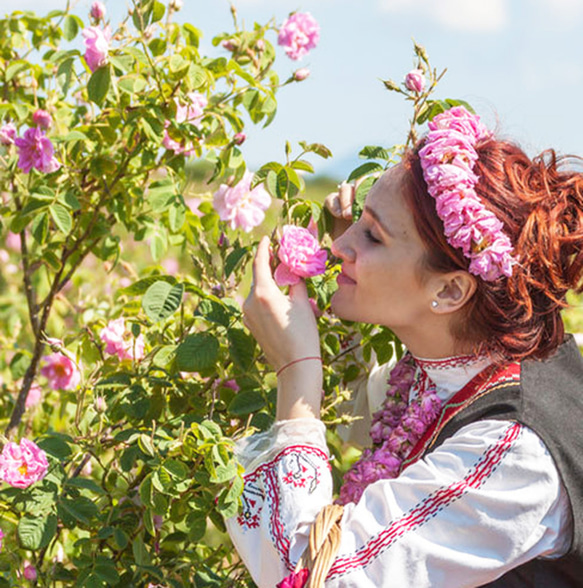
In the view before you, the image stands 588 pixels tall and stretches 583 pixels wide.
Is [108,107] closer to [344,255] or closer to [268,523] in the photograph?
[344,255]

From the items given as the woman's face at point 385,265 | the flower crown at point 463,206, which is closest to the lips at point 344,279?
the woman's face at point 385,265

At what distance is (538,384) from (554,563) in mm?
280

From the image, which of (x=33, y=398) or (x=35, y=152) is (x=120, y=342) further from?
(x=33, y=398)

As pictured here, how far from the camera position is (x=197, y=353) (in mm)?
1727

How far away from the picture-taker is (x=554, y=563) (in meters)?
1.52

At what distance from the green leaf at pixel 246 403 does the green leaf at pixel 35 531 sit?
1.18 ft

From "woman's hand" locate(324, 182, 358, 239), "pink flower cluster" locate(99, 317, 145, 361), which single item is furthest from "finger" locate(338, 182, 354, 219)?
"pink flower cluster" locate(99, 317, 145, 361)

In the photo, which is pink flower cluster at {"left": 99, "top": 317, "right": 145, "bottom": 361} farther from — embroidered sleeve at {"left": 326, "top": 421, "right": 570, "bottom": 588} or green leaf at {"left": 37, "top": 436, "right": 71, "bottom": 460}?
embroidered sleeve at {"left": 326, "top": 421, "right": 570, "bottom": 588}

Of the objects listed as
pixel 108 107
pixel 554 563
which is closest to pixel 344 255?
pixel 554 563

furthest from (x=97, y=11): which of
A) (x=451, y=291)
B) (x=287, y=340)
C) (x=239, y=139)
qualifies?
(x=451, y=291)

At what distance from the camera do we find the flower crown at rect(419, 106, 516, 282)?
58.2 inches

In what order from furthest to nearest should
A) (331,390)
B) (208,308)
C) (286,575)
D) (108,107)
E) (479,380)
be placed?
(108,107) < (331,390) < (208,308) < (479,380) < (286,575)

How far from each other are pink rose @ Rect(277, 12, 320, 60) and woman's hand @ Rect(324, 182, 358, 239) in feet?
1.67

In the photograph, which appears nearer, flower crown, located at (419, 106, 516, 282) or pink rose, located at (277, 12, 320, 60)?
flower crown, located at (419, 106, 516, 282)
